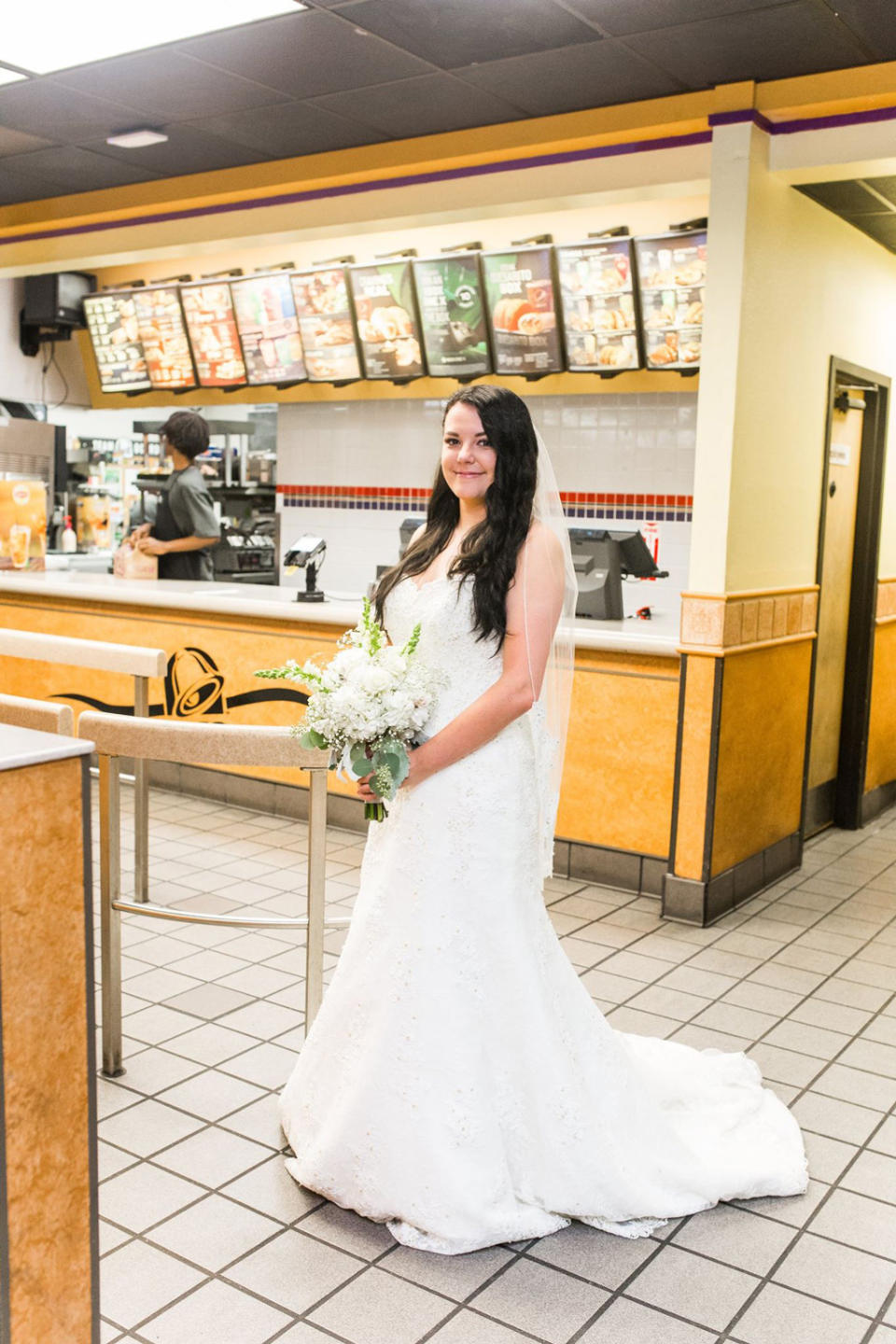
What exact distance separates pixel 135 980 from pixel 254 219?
12.4ft

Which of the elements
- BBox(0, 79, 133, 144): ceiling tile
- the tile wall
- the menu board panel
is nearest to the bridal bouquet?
BBox(0, 79, 133, 144): ceiling tile

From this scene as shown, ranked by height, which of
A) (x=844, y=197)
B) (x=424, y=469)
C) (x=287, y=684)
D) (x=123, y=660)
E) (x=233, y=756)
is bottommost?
(x=287, y=684)

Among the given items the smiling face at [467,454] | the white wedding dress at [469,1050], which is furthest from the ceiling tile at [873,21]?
the white wedding dress at [469,1050]

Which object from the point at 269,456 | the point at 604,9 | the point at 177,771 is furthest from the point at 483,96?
the point at 269,456

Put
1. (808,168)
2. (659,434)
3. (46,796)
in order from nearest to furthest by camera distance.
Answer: (46,796) < (808,168) < (659,434)

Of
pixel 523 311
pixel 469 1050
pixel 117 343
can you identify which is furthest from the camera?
pixel 117 343

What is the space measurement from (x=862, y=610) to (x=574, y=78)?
308cm

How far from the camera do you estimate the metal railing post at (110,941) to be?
3182 millimetres

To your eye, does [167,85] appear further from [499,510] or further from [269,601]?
[499,510]

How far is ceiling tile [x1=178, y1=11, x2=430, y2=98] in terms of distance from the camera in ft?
12.9

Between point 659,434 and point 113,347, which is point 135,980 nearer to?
point 659,434

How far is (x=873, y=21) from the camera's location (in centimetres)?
366

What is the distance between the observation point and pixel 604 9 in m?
3.66

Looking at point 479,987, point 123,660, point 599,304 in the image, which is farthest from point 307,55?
point 479,987
